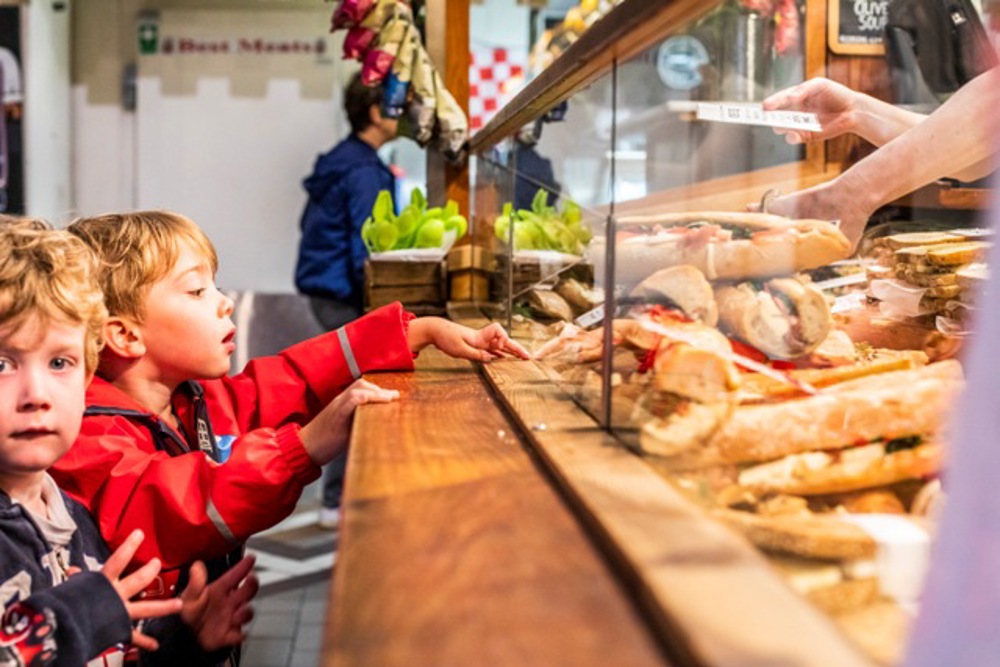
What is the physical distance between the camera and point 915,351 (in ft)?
5.40

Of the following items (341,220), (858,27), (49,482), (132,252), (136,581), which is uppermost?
(858,27)

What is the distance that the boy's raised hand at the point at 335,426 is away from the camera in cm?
173

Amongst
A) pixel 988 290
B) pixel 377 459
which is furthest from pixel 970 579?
pixel 377 459

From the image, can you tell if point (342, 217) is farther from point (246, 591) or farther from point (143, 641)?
point (143, 641)

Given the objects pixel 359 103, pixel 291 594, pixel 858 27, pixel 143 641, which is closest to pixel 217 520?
pixel 143 641

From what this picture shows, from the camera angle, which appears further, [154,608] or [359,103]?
[359,103]

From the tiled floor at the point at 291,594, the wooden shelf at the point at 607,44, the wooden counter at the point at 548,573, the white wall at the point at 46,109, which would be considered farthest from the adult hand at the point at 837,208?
the white wall at the point at 46,109

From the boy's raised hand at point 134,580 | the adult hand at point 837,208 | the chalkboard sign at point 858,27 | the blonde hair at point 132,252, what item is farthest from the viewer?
the chalkboard sign at point 858,27

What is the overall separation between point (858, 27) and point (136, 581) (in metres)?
3.44

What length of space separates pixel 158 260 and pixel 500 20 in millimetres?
6086

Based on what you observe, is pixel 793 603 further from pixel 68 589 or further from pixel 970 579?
pixel 68 589

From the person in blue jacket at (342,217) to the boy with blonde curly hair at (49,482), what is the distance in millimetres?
3586

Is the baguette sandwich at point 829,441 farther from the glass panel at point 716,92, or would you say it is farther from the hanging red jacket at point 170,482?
the glass panel at point 716,92

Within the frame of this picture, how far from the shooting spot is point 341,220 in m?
5.33
